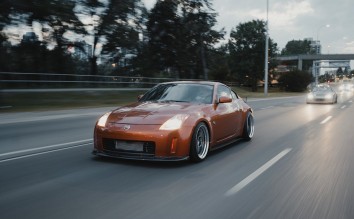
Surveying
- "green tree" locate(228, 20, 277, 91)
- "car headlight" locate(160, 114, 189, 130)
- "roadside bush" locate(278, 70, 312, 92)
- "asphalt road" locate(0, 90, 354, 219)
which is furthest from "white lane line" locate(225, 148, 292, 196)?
"green tree" locate(228, 20, 277, 91)

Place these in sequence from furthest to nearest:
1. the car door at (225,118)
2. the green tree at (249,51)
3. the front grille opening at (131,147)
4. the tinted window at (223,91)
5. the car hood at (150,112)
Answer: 1. the green tree at (249,51)
2. the tinted window at (223,91)
3. the car door at (225,118)
4. the car hood at (150,112)
5. the front grille opening at (131,147)

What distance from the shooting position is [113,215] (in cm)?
443

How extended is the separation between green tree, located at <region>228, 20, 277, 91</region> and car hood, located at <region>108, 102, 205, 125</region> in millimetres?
75040

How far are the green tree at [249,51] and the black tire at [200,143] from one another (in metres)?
75.0

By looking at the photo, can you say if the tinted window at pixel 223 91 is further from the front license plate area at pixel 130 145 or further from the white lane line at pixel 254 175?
the front license plate area at pixel 130 145

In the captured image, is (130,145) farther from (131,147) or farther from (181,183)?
(181,183)

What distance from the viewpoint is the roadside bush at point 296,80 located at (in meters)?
75.6

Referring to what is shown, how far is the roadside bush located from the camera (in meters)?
75.6

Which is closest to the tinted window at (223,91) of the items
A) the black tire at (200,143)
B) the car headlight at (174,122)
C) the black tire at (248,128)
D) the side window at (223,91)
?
the side window at (223,91)

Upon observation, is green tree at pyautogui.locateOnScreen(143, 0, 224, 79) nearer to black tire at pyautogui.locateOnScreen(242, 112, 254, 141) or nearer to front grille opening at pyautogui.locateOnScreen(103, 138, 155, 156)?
black tire at pyautogui.locateOnScreen(242, 112, 254, 141)

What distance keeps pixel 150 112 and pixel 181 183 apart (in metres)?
1.72

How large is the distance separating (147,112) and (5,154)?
279 centimetres

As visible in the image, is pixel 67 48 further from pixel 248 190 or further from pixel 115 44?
pixel 248 190

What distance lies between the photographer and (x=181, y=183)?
5.88 m
